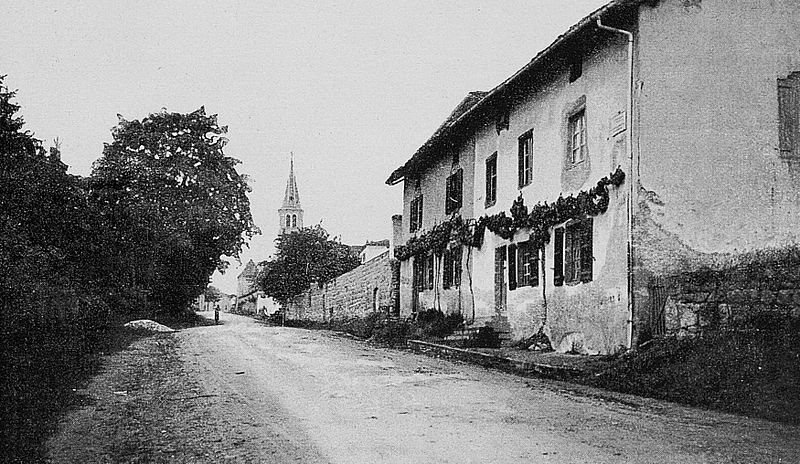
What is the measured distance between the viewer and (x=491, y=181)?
23062mm

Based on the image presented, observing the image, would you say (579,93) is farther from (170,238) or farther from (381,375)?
(170,238)

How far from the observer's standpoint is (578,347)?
653 inches

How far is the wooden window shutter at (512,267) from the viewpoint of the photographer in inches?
817

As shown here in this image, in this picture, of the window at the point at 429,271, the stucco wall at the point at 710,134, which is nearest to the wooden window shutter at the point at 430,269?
the window at the point at 429,271

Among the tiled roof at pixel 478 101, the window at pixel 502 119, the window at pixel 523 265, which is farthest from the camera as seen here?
the window at pixel 502 119

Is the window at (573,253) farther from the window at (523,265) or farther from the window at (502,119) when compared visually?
the window at (502,119)

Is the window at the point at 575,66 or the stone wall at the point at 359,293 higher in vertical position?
the window at the point at 575,66

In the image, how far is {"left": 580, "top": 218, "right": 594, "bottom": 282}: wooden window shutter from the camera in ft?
53.8

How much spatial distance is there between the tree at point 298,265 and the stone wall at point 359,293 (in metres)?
2.33

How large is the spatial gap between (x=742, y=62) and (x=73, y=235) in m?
12.7

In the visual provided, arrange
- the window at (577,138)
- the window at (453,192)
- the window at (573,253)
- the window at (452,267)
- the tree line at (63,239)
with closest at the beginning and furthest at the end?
1. the tree line at (63,239)
2. the window at (573,253)
3. the window at (577,138)
4. the window at (452,267)
5. the window at (453,192)

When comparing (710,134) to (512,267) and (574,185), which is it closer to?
(574,185)

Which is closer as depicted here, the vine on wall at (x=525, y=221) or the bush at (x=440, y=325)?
the vine on wall at (x=525, y=221)

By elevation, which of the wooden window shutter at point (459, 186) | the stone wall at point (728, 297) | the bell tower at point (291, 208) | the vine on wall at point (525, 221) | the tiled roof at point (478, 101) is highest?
the bell tower at point (291, 208)
